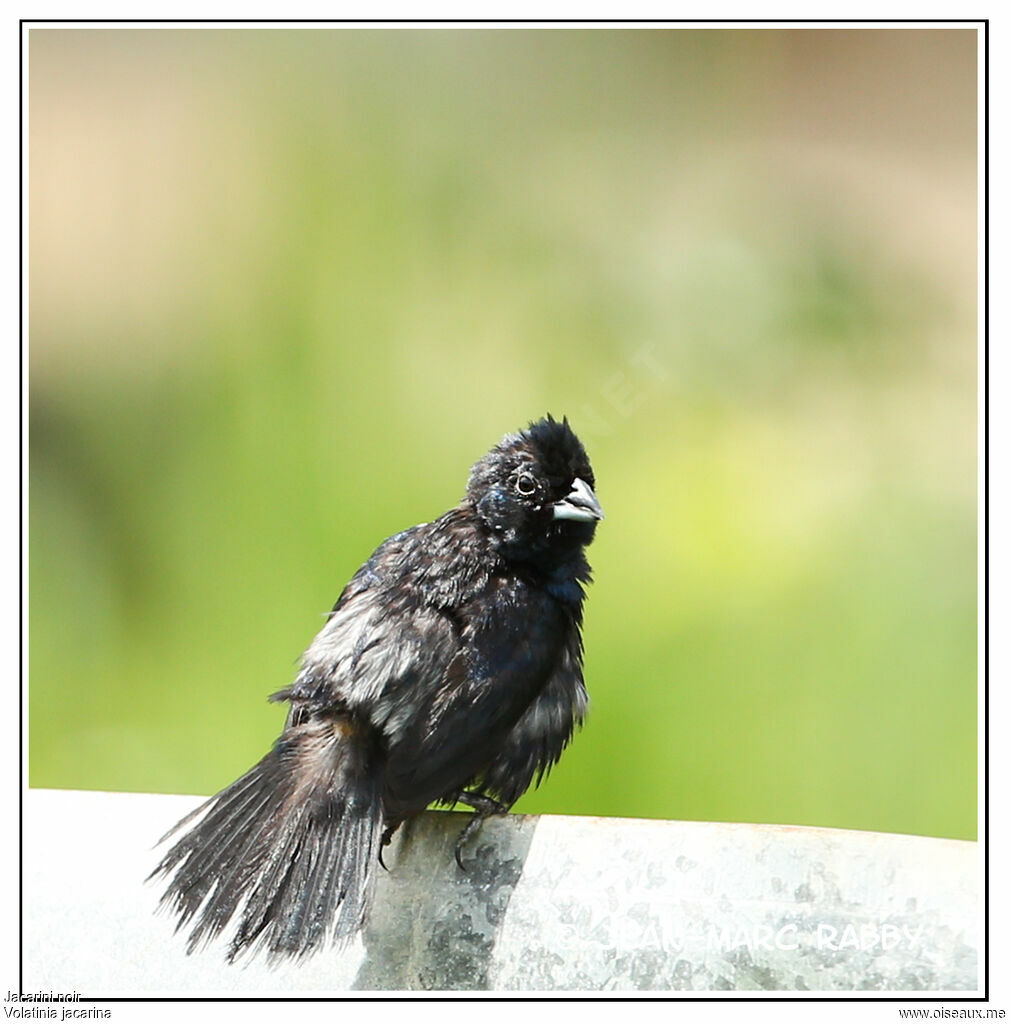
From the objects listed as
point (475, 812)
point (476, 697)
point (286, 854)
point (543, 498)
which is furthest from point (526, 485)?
point (286, 854)

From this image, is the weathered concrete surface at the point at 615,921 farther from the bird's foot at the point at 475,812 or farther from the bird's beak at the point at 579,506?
the bird's beak at the point at 579,506

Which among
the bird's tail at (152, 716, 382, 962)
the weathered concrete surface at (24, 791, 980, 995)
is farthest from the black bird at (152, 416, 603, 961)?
the weathered concrete surface at (24, 791, 980, 995)

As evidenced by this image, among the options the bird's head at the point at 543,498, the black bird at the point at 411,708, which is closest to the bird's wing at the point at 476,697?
the black bird at the point at 411,708

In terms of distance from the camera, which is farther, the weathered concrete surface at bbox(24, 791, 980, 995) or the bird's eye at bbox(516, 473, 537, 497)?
the bird's eye at bbox(516, 473, 537, 497)

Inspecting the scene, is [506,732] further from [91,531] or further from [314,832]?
[91,531]

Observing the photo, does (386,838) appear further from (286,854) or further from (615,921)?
(615,921)

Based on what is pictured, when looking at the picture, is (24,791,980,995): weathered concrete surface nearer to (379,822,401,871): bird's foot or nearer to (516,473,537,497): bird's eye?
(379,822,401,871): bird's foot
